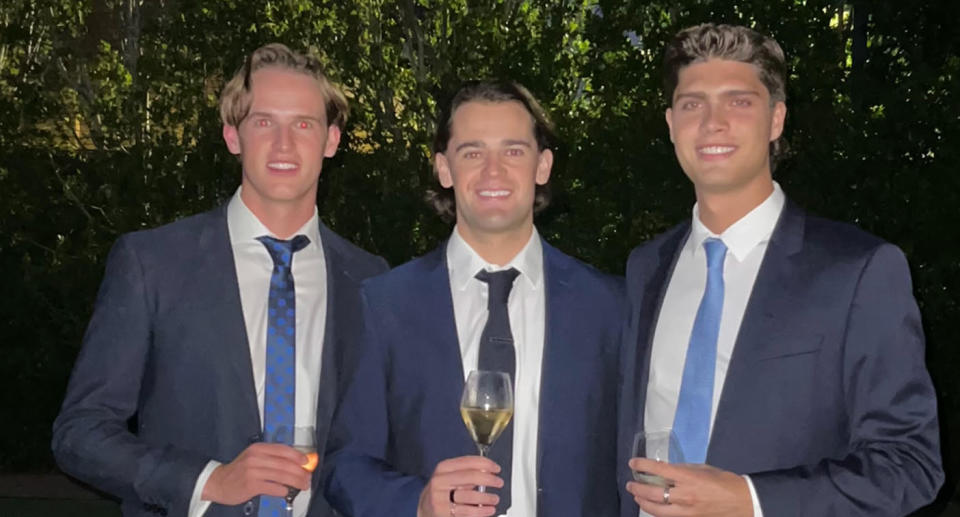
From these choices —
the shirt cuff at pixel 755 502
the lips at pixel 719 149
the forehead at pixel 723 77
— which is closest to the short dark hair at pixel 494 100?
the forehead at pixel 723 77

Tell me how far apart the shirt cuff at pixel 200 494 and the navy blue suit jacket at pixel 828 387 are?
4.74 feet

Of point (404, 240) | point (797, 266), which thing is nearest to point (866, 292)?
point (797, 266)

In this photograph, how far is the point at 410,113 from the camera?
14242 millimetres

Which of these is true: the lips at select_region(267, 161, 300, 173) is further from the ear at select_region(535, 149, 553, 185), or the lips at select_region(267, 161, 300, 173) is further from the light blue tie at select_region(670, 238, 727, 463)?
the light blue tie at select_region(670, 238, 727, 463)

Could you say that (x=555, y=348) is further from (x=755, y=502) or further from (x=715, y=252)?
(x=755, y=502)

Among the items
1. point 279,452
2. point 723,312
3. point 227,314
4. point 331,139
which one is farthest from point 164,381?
point 723,312

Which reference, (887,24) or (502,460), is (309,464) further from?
(887,24)

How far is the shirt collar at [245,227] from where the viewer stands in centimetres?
516

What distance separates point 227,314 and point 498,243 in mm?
1019

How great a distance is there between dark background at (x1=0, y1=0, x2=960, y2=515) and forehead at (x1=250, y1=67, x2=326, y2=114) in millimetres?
2206

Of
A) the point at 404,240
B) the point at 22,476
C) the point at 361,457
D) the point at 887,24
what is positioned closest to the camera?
the point at 361,457

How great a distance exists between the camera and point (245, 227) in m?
5.16

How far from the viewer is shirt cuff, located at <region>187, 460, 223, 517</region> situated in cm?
471

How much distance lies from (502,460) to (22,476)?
29.7 feet
